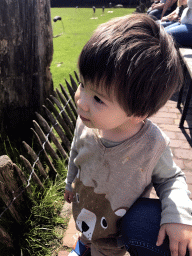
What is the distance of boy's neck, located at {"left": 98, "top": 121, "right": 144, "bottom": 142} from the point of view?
48.6 inches

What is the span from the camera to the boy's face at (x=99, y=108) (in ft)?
3.34

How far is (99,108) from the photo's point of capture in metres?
1.04

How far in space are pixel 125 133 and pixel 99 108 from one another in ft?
0.89

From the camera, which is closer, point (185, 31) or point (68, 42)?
point (185, 31)

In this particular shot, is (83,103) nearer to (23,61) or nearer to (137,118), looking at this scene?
→ (137,118)

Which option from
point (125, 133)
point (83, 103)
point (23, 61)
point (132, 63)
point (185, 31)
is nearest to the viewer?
point (132, 63)

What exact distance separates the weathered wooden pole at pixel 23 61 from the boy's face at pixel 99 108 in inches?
63.9

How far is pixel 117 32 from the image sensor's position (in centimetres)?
100

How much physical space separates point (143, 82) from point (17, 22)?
6.12ft

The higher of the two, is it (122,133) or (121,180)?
(122,133)

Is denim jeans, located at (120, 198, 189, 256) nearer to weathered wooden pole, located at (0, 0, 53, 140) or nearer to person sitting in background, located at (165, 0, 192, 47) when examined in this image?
weathered wooden pole, located at (0, 0, 53, 140)

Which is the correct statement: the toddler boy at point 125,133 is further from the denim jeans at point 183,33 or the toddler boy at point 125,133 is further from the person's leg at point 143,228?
the denim jeans at point 183,33

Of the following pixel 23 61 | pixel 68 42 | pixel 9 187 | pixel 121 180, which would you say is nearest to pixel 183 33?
pixel 23 61

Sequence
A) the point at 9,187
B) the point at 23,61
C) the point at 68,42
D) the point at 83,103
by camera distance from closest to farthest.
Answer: the point at 83,103, the point at 9,187, the point at 23,61, the point at 68,42
